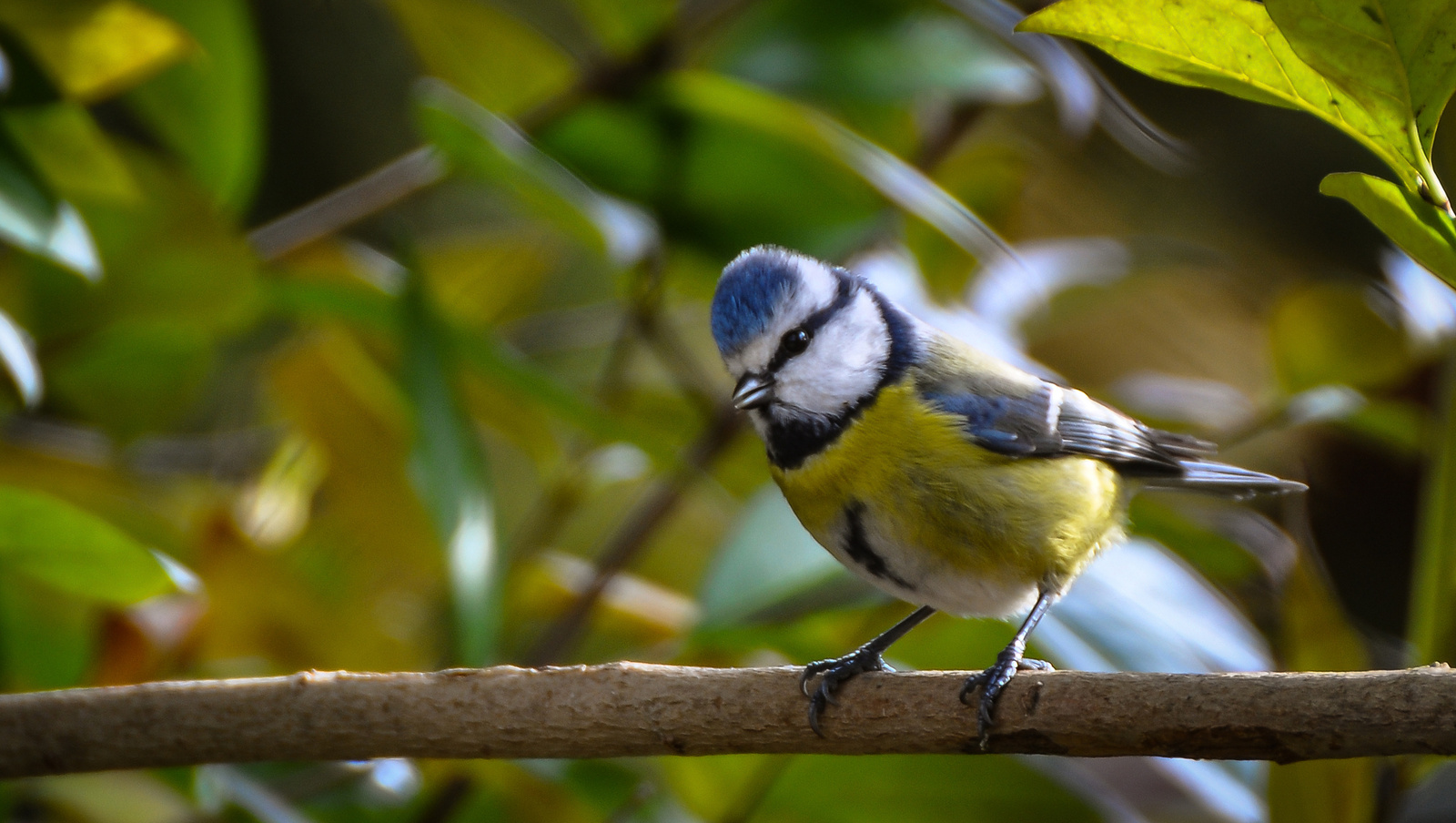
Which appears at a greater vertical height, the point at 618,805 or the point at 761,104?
the point at 761,104

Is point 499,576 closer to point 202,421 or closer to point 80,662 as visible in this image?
point 80,662

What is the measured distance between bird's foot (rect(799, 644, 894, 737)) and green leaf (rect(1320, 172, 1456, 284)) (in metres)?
0.34

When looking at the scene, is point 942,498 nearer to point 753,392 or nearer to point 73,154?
point 753,392

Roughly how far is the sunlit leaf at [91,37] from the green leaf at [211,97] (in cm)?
12

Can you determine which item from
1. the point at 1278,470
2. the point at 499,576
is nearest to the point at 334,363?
the point at 499,576

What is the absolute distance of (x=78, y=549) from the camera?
0.65 meters

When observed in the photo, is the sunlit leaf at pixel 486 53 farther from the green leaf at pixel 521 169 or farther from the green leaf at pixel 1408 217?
the green leaf at pixel 1408 217

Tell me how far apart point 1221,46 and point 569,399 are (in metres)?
0.58

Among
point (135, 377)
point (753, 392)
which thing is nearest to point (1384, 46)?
point (753, 392)

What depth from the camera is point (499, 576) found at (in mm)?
943

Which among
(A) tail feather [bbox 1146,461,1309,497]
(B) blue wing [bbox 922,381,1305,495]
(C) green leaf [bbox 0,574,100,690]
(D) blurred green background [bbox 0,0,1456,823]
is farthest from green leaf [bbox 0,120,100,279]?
(A) tail feather [bbox 1146,461,1309,497]

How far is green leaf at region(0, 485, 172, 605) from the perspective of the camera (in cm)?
64

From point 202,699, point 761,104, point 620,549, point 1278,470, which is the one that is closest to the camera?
point 202,699

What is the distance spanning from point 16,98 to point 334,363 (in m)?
0.41
